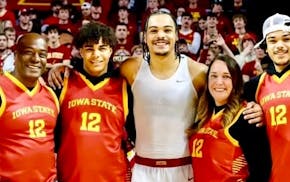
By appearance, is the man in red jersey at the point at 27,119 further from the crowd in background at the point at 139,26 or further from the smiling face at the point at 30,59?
the crowd in background at the point at 139,26

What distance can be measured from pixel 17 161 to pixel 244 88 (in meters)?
1.46

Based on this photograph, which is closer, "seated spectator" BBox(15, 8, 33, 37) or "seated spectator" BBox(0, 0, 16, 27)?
"seated spectator" BBox(15, 8, 33, 37)

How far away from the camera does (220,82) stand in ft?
11.7

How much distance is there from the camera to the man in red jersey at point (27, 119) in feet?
11.0

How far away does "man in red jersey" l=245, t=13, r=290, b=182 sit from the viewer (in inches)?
134

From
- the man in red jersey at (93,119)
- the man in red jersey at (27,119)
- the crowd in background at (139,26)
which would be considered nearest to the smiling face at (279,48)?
the man in red jersey at (93,119)

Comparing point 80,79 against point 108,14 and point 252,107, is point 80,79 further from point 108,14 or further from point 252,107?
point 108,14

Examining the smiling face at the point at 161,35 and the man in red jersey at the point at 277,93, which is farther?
the smiling face at the point at 161,35

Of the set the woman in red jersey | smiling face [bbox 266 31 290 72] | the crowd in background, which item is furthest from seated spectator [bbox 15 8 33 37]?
smiling face [bbox 266 31 290 72]

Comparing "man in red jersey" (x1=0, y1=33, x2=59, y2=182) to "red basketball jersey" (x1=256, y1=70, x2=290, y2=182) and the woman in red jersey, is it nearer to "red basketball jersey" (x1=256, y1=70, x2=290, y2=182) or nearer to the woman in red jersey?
the woman in red jersey

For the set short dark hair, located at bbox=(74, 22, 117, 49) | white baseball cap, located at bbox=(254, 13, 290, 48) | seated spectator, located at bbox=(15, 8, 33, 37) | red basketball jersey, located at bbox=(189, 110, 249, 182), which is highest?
seated spectator, located at bbox=(15, 8, 33, 37)

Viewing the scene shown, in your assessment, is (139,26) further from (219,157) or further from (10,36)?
(219,157)

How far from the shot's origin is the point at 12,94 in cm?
345

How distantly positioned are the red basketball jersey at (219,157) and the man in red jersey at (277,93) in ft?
0.63
